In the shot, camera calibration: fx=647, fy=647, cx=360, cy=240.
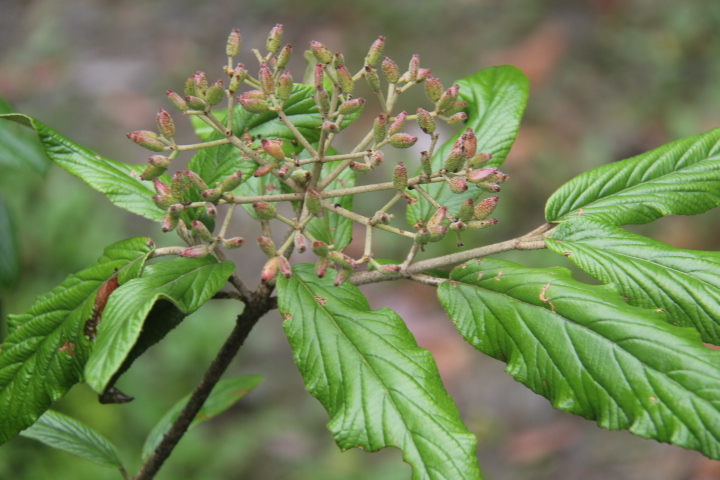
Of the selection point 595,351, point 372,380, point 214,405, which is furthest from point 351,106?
point 214,405

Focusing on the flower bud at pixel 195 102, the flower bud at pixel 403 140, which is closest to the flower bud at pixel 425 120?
the flower bud at pixel 403 140

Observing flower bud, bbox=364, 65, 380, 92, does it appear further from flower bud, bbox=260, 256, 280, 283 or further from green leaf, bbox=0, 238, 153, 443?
green leaf, bbox=0, 238, 153, 443

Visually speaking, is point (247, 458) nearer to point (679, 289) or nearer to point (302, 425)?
point (302, 425)

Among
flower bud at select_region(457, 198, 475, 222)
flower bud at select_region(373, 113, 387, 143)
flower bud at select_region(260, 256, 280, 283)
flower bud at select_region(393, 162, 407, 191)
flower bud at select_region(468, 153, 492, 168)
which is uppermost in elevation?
flower bud at select_region(373, 113, 387, 143)

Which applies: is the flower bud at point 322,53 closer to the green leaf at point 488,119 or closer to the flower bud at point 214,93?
the flower bud at point 214,93

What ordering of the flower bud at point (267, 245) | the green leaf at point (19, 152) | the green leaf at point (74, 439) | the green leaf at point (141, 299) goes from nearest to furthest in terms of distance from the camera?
1. the green leaf at point (141, 299)
2. the flower bud at point (267, 245)
3. the green leaf at point (74, 439)
4. the green leaf at point (19, 152)

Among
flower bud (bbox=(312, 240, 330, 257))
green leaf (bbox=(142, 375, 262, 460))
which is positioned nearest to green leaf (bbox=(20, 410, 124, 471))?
green leaf (bbox=(142, 375, 262, 460))
